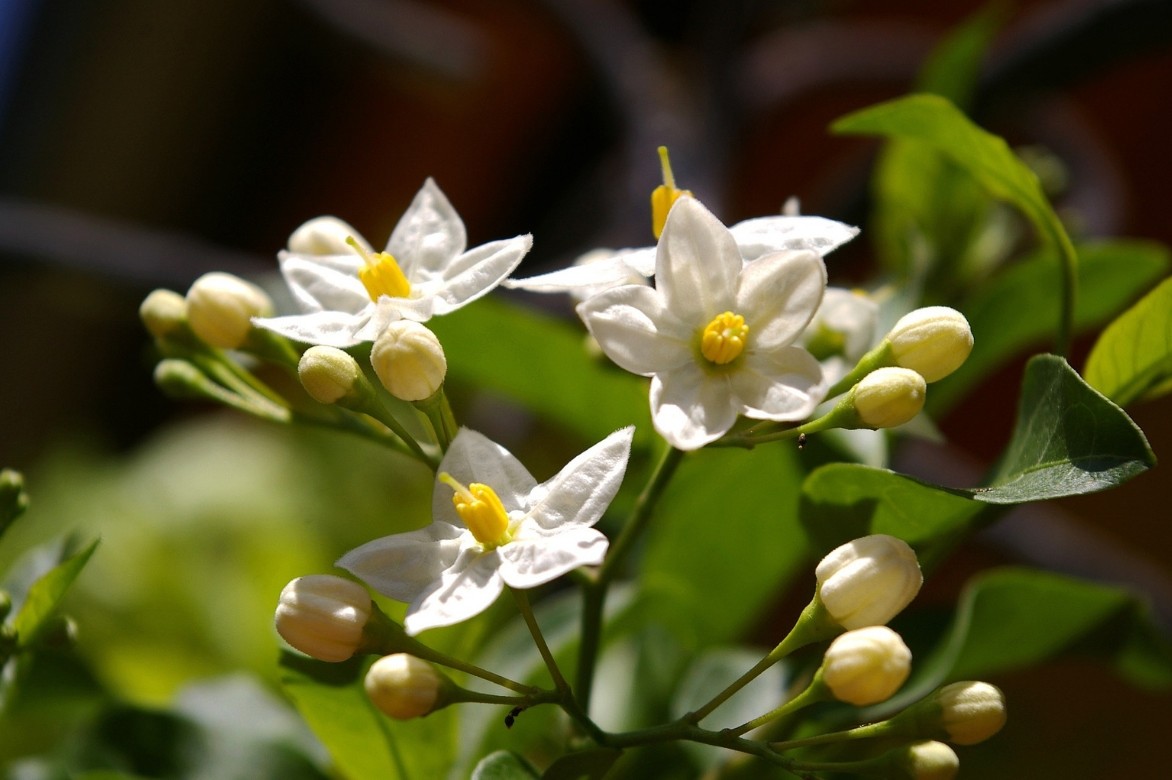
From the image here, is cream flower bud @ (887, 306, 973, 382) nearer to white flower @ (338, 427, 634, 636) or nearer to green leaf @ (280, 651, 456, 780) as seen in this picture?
white flower @ (338, 427, 634, 636)

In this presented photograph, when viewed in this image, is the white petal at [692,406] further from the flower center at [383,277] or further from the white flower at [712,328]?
the flower center at [383,277]

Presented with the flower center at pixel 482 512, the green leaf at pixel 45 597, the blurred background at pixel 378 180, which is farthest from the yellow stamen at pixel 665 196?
the blurred background at pixel 378 180

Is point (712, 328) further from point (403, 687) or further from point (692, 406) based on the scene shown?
point (403, 687)

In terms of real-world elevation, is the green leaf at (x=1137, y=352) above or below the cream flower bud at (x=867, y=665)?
above

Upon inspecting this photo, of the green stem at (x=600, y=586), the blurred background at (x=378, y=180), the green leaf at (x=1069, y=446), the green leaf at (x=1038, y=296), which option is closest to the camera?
the green leaf at (x=1069, y=446)

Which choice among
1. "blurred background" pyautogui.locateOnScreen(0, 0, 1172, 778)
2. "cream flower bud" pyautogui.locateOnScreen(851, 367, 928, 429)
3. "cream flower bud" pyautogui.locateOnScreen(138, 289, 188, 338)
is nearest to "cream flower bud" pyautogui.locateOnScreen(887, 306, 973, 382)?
"cream flower bud" pyautogui.locateOnScreen(851, 367, 928, 429)

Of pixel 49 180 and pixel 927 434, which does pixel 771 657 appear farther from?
pixel 49 180
